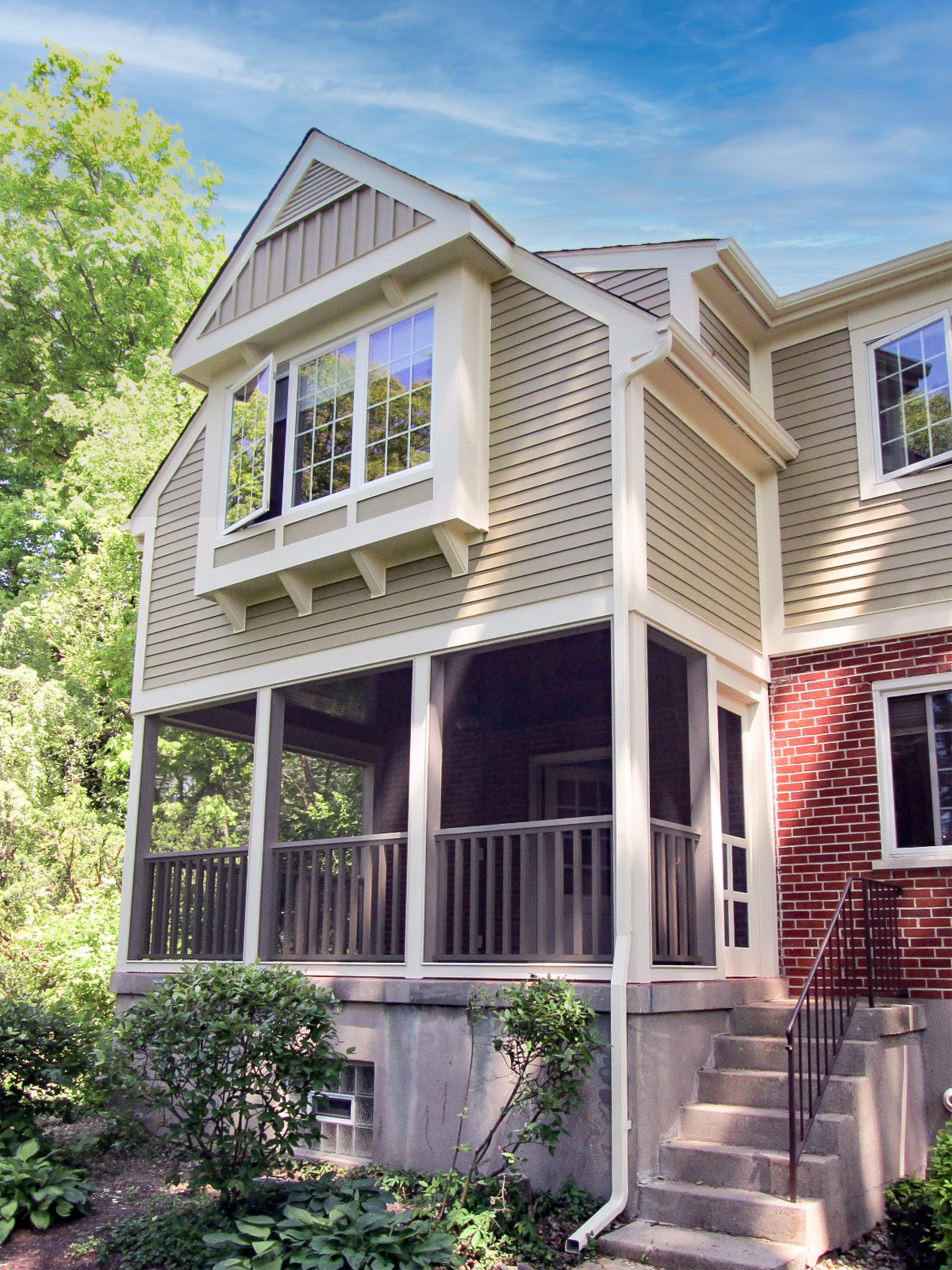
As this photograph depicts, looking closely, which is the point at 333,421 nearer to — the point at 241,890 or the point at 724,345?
the point at 724,345

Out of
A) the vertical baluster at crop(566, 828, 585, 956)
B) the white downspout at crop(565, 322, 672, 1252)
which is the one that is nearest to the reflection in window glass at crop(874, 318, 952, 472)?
the white downspout at crop(565, 322, 672, 1252)

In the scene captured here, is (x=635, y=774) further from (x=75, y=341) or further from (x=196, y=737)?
(x=75, y=341)

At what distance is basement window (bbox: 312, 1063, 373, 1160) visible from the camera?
25.3ft

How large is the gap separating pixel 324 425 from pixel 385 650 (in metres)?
2.08

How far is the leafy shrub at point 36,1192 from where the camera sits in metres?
6.71

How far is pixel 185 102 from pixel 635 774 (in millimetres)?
20746

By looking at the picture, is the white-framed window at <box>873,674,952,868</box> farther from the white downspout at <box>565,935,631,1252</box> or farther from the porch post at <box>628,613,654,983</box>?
the white downspout at <box>565,935,631,1252</box>

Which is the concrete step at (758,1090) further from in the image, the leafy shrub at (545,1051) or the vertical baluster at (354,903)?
the vertical baluster at (354,903)

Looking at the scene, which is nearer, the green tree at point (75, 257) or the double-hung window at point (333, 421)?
the double-hung window at point (333, 421)

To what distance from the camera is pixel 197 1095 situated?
20.6 ft

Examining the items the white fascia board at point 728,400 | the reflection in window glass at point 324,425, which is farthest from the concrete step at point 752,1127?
the reflection in window glass at point 324,425

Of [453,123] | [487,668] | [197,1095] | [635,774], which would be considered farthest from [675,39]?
[197,1095]

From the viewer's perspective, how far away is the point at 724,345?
9.15 meters

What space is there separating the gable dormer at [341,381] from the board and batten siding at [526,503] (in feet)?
0.46
